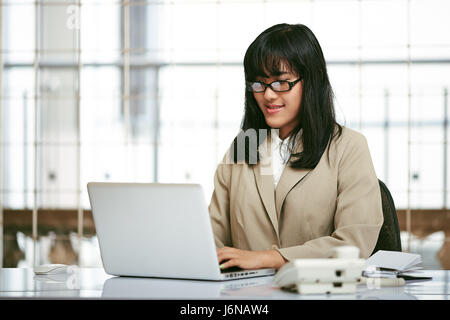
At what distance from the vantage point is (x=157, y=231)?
1.69 m

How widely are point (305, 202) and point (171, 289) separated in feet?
2.44

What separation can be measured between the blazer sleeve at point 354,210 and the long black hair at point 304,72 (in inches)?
4.2

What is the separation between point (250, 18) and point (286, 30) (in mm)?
4140

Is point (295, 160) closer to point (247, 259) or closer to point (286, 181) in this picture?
point (286, 181)

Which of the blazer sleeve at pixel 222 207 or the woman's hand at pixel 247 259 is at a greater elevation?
the blazer sleeve at pixel 222 207

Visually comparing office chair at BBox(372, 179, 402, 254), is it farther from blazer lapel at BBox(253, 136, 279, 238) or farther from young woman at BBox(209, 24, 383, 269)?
blazer lapel at BBox(253, 136, 279, 238)

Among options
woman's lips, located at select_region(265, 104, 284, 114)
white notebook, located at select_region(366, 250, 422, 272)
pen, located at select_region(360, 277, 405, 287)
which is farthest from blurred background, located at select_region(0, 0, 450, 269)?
pen, located at select_region(360, 277, 405, 287)

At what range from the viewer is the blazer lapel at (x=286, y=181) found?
2211mm

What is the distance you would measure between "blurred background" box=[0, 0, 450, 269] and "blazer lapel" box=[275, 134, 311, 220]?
12.3 feet

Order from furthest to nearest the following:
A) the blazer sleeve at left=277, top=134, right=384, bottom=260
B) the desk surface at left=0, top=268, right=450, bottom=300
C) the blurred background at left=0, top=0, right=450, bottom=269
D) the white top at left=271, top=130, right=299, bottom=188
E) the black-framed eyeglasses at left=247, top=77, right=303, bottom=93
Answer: the blurred background at left=0, top=0, right=450, bottom=269
the white top at left=271, top=130, right=299, bottom=188
the black-framed eyeglasses at left=247, top=77, right=303, bottom=93
the blazer sleeve at left=277, top=134, right=384, bottom=260
the desk surface at left=0, top=268, right=450, bottom=300

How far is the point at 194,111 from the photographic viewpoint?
636 cm

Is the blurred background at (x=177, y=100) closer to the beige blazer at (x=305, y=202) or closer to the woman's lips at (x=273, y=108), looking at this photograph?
the beige blazer at (x=305, y=202)

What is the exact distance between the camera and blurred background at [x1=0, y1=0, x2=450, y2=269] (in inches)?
243

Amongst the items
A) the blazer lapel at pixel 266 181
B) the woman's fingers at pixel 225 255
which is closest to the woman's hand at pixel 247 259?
the woman's fingers at pixel 225 255
